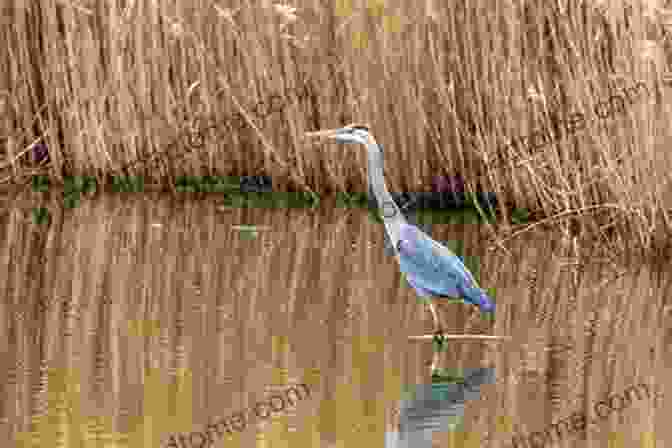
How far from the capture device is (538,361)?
654cm

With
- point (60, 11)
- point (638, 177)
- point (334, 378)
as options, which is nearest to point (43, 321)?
point (334, 378)

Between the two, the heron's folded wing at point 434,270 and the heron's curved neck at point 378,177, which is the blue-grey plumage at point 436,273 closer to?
the heron's folded wing at point 434,270

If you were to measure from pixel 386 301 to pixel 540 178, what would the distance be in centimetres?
164

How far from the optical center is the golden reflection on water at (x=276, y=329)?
18.0 ft

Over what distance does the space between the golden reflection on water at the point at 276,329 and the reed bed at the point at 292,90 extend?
0.32 m

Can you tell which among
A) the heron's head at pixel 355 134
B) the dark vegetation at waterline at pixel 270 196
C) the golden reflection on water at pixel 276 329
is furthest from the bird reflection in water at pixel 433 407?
the dark vegetation at waterline at pixel 270 196

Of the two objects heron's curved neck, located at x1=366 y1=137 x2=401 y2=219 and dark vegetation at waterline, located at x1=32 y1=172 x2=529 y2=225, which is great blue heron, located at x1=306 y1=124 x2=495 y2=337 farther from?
dark vegetation at waterline, located at x1=32 y1=172 x2=529 y2=225

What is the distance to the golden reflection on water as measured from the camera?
5.50 metres

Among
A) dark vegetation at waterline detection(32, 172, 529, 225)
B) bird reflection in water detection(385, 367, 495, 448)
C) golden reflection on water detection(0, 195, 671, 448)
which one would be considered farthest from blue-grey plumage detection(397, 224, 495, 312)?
dark vegetation at waterline detection(32, 172, 529, 225)

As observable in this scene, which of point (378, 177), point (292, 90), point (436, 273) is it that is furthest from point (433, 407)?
point (292, 90)

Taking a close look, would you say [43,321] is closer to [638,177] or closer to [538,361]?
[538,361]

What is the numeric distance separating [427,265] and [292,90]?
3.31 m

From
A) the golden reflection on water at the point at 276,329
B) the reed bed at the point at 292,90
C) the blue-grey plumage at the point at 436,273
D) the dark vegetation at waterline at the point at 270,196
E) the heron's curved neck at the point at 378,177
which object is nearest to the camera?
the golden reflection on water at the point at 276,329

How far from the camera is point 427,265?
688cm
